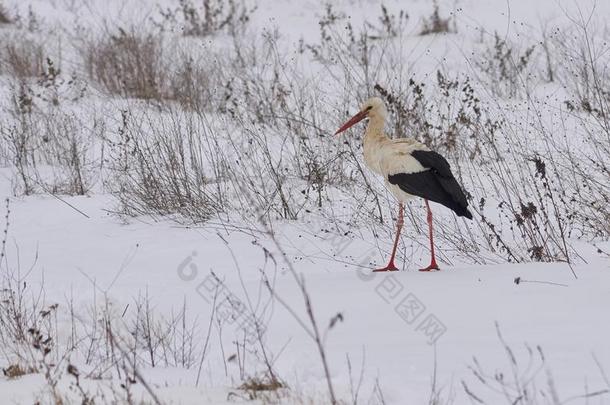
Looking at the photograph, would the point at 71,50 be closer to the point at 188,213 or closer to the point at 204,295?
the point at 188,213

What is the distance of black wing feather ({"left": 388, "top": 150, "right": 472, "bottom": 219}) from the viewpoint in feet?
14.4

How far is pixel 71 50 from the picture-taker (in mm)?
12281

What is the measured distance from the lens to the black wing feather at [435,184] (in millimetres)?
4402

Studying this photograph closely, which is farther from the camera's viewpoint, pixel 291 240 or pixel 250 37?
pixel 250 37

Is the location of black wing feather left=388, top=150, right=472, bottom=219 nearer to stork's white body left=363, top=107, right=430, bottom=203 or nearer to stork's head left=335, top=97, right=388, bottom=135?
stork's white body left=363, top=107, right=430, bottom=203

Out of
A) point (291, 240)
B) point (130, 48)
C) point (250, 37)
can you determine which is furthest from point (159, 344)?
point (250, 37)

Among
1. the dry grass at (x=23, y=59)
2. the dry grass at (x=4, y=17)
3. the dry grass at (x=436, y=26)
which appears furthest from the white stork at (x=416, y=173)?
the dry grass at (x=4, y=17)

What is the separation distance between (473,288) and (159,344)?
147 centimetres

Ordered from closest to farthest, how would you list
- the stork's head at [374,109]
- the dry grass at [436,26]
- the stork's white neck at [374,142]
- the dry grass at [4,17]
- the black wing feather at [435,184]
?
the black wing feather at [435,184] < the stork's white neck at [374,142] < the stork's head at [374,109] < the dry grass at [436,26] < the dry grass at [4,17]

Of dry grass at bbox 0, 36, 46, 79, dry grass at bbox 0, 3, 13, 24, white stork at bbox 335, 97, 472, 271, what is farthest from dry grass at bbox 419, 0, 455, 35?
white stork at bbox 335, 97, 472, 271

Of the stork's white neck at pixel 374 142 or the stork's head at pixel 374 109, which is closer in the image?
the stork's white neck at pixel 374 142

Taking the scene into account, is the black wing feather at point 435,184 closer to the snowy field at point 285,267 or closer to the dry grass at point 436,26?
the snowy field at point 285,267

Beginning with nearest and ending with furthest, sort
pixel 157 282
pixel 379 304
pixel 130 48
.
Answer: pixel 379 304 → pixel 157 282 → pixel 130 48

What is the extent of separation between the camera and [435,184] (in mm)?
4453
